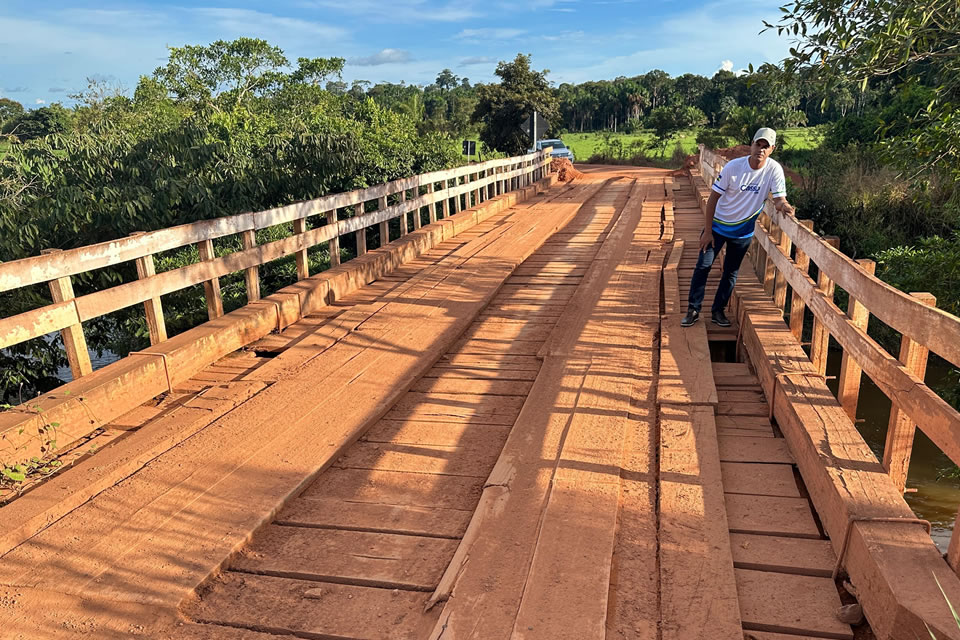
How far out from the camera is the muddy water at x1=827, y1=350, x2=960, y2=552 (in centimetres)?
1088

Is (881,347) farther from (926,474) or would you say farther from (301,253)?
(926,474)

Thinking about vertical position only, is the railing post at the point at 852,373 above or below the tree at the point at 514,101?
below

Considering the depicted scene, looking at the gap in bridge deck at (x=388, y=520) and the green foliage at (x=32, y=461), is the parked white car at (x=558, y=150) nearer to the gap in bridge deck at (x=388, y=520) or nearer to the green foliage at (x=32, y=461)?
the gap in bridge deck at (x=388, y=520)

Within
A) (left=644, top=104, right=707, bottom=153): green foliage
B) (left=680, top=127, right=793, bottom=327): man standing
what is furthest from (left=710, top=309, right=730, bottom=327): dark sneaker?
(left=644, top=104, right=707, bottom=153): green foliage

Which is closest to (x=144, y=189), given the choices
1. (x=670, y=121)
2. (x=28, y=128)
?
(x=28, y=128)

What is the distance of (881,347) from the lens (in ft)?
11.0

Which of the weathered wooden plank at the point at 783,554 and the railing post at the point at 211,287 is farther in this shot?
the railing post at the point at 211,287

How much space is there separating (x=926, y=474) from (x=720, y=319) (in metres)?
9.27

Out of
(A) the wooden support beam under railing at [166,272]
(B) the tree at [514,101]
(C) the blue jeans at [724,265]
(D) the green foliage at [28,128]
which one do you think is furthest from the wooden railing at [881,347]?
(B) the tree at [514,101]

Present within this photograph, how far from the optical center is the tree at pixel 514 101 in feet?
126

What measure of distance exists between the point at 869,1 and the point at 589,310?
167 inches

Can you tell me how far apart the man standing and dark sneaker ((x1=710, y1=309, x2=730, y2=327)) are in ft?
0.58

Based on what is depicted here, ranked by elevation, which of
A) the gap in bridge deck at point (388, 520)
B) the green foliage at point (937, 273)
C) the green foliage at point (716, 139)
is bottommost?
the green foliage at point (937, 273)

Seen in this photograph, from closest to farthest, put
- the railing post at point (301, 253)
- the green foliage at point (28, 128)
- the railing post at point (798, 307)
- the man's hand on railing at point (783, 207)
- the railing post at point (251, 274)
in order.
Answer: the railing post at point (798, 307), the man's hand on railing at point (783, 207), the railing post at point (251, 274), the railing post at point (301, 253), the green foliage at point (28, 128)
